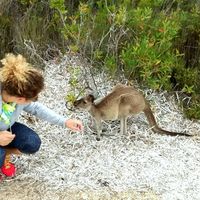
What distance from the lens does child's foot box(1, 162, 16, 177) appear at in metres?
3.98

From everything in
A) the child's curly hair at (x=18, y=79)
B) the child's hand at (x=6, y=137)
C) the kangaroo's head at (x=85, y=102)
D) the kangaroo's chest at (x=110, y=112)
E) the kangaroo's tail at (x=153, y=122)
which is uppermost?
the child's curly hair at (x=18, y=79)

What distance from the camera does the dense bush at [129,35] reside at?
15.5 feet

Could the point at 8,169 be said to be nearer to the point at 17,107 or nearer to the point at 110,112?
the point at 17,107

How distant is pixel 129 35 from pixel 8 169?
1.95 metres

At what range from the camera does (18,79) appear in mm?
3467

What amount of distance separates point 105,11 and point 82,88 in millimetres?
772

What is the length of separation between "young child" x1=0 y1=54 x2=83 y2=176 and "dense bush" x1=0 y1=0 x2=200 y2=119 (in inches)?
43.8

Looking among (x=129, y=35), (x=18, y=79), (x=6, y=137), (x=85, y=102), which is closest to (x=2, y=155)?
(x=6, y=137)

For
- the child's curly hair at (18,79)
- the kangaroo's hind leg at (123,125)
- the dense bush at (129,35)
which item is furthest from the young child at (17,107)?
the dense bush at (129,35)

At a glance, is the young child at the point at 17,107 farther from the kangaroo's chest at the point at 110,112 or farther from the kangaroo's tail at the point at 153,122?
the kangaroo's tail at the point at 153,122

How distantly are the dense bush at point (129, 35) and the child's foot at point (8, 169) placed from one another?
131 centimetres

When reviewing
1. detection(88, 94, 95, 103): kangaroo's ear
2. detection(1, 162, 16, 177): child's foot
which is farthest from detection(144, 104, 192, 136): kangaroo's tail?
detection(1, 162, 16, 177): child's foot

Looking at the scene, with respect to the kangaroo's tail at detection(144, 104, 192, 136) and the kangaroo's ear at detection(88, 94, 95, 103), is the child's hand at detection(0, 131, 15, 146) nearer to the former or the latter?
the kangaroo's ear at detection(88, 94, 95, 103)

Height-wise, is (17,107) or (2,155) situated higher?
(17,107)
